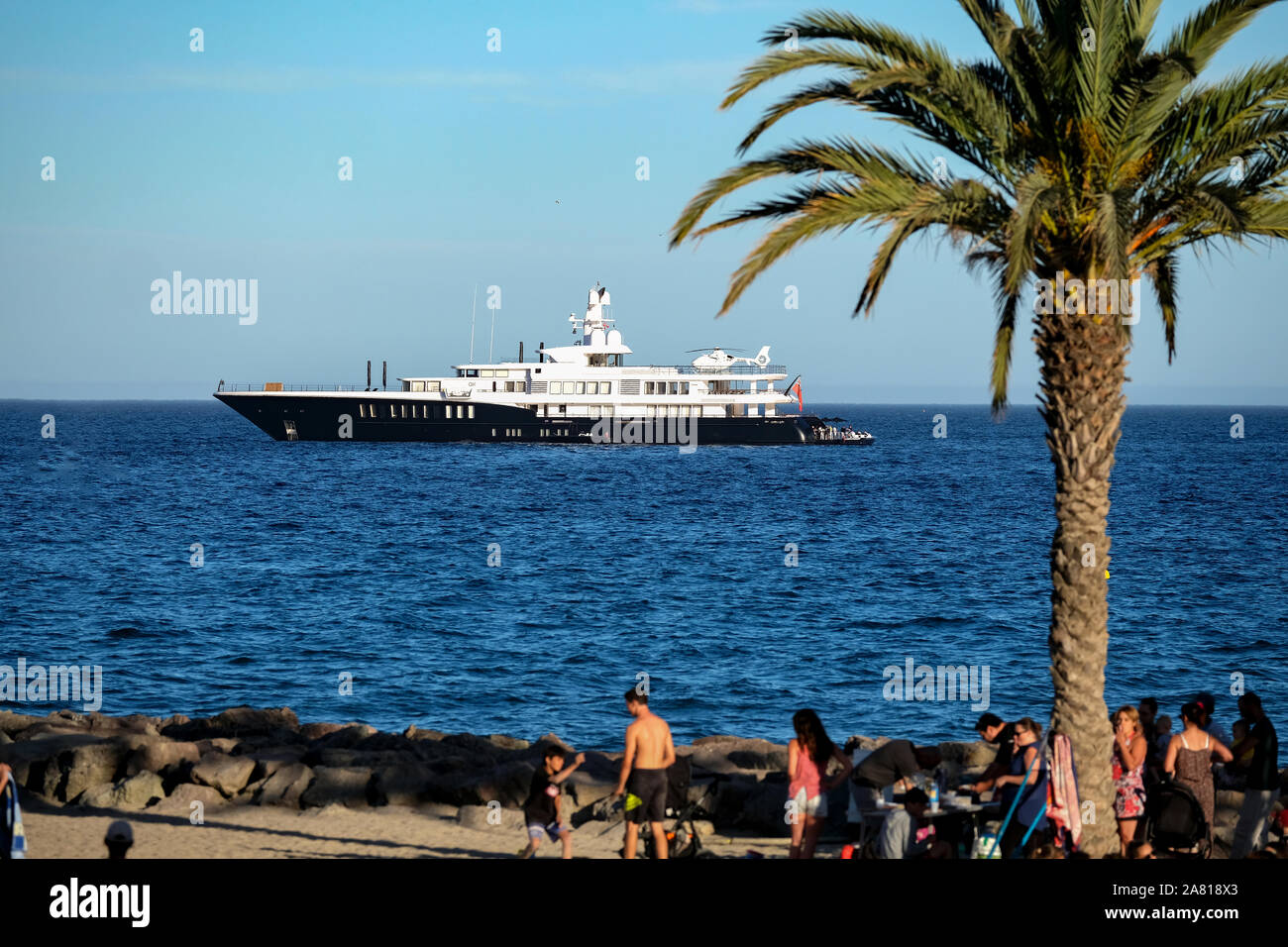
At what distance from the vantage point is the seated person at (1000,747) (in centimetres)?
994

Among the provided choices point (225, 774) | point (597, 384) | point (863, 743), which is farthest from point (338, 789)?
point (597, 384)

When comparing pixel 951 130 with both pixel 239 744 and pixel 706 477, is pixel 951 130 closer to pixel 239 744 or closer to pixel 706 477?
pixel 239 744

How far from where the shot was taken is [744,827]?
12000 millimetres

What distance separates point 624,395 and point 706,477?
1710cm

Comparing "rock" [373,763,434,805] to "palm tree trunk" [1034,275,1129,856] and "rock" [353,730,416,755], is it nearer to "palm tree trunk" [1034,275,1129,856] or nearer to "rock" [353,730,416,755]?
"rock" [353,730,416,755]

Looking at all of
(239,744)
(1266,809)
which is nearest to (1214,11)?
(1266,809)

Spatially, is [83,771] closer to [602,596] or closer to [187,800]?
[187,800]

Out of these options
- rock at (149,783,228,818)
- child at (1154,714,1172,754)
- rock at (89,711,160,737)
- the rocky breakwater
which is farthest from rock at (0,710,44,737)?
child at (1154,714,1172,754)

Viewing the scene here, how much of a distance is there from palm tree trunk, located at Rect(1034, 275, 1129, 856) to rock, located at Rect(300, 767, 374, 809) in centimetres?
708


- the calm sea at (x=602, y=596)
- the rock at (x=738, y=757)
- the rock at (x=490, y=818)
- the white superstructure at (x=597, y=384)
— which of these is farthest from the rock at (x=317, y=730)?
the white superstructure at (x=597, y=384)

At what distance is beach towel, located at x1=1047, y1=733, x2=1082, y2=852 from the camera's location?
9.07 meters

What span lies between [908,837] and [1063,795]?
1170 millimetres

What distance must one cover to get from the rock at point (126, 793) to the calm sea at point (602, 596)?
23.0ft

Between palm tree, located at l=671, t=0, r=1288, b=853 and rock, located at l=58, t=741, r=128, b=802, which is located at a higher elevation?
palm tree, located at l=671, t=0, r=1288, b=853
